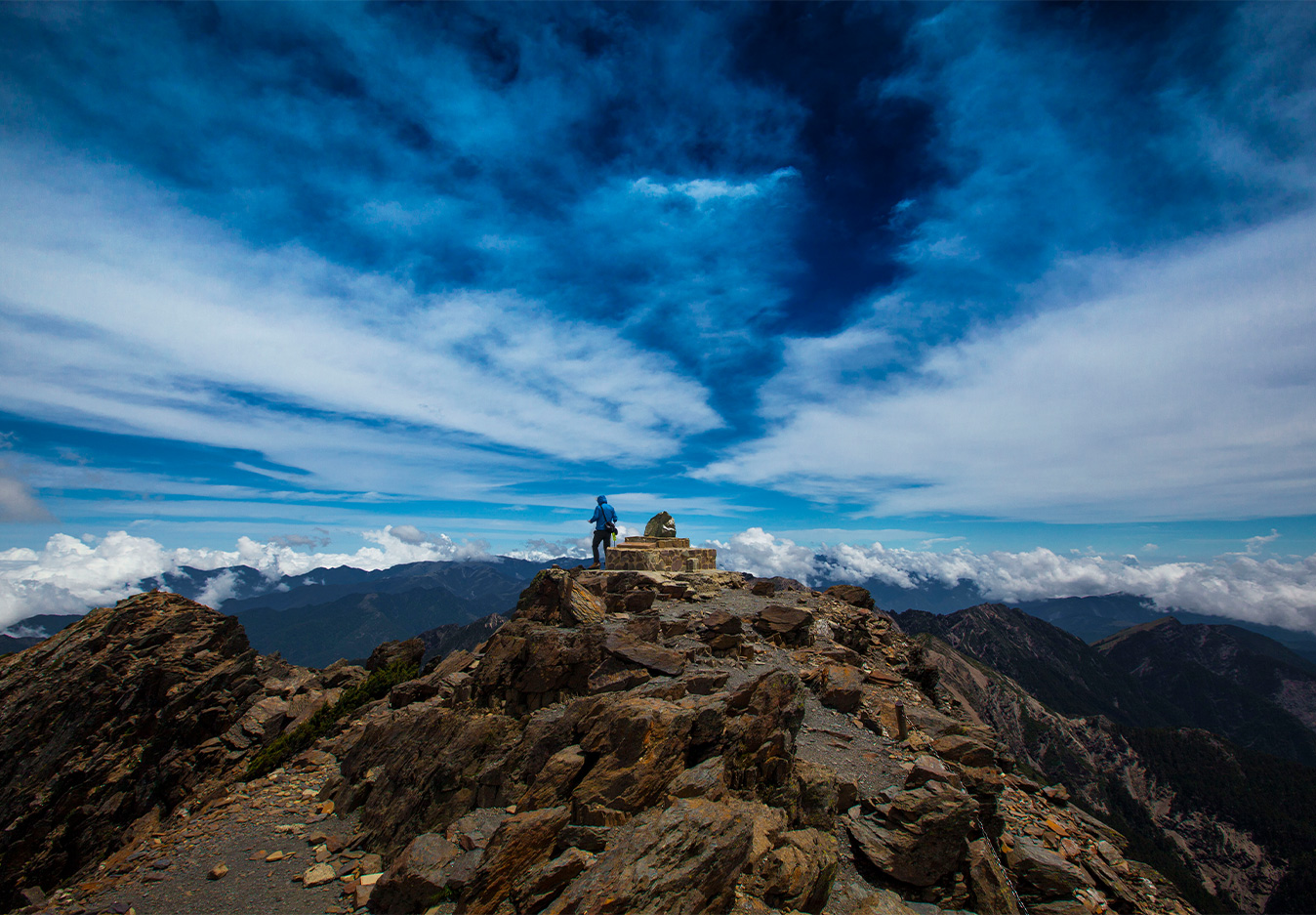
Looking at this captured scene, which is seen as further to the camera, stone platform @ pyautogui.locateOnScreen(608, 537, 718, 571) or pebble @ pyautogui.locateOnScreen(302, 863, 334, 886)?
stone platform @ pyautogui.locateOnScreen(608, 537, 718, 571)

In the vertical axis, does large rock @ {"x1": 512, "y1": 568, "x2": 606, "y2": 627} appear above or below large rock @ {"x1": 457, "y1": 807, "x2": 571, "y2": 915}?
above

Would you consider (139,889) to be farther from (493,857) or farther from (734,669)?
(734,669)

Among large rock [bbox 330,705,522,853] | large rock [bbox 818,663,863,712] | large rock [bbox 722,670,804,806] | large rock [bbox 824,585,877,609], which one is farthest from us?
large rock [bbox 824,585,877,609]

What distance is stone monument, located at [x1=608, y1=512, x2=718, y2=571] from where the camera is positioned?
26812 millimetres

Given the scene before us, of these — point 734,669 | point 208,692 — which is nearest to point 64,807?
point 208,692

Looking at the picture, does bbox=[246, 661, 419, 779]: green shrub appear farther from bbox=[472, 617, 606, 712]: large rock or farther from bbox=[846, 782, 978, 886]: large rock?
bbox=[846, 782, 978, 886]: large rock

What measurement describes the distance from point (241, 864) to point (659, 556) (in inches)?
731

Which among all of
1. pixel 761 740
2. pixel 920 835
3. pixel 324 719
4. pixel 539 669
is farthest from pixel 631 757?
pixel 324 719

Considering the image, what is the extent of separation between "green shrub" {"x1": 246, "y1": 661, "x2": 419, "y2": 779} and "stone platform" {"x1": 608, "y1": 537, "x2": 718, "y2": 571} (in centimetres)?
1174

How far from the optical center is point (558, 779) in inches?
433

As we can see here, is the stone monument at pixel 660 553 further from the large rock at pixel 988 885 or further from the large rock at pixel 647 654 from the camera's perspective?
the large rock at pixel 988 885

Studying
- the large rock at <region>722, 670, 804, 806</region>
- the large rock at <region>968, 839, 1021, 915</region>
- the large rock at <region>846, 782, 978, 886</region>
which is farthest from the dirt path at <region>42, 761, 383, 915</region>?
the large rock at <region>968, 839, 1021, 915</region>

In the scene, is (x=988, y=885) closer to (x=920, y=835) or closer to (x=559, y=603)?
(x=920, y=835)

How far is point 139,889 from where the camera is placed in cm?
1306
